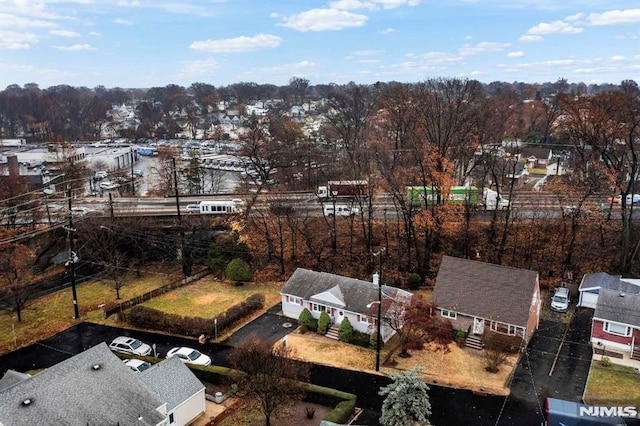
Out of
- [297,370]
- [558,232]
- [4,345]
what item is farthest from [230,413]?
[558,232]

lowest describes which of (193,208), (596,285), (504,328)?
(504,328)

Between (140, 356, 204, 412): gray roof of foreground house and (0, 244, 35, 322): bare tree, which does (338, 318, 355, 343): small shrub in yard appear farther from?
(0, 244, 35, 322): bare tree

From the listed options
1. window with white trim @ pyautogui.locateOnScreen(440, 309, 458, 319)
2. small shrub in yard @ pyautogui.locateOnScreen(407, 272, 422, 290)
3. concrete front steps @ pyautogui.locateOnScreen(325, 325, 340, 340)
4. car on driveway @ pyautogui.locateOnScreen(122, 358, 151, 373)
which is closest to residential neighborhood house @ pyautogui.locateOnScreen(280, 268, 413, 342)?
concrete front steps @ pyautogui.locateOnScreen(325, 325, 340, 340)

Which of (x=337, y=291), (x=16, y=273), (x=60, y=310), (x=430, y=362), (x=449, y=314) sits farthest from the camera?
(x=16, y=273)

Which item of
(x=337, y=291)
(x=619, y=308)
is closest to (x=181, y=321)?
(x=337, y=291)

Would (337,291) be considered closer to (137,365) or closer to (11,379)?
(137,365)

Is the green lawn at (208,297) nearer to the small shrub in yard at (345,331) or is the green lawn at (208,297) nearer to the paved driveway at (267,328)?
the paved driveway at (267,328)
